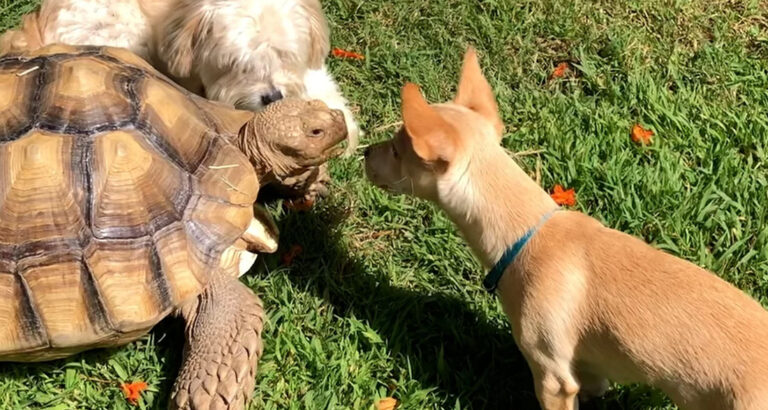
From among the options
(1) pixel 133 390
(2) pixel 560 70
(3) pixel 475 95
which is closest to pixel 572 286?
(3) pixel 475 95

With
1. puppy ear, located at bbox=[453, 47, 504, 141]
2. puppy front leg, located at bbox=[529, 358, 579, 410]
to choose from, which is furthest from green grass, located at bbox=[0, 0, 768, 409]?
puppy ear, located at bbox=[453, 47, 504, 141]

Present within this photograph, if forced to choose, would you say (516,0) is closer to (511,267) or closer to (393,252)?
(393,252)

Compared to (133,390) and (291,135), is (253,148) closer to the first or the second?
(291,135)

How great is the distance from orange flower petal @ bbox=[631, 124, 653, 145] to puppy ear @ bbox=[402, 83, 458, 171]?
5.75ft

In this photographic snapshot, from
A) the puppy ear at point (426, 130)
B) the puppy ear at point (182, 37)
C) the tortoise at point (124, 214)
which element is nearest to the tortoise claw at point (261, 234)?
the tortoise at point (124, 214)

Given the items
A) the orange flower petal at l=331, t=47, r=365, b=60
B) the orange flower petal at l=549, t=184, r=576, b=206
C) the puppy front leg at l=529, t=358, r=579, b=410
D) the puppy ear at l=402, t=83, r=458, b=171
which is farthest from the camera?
the orange flower petal at l=331, t=47, r=365, b=60

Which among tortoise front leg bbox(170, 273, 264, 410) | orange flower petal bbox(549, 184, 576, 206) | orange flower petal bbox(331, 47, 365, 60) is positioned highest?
orange flower petal bbox(331, 47, 365, 60)

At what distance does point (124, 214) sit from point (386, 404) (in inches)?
50.7

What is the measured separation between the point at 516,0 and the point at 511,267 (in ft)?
8.89

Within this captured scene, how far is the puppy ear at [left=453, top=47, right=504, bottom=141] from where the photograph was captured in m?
3.30

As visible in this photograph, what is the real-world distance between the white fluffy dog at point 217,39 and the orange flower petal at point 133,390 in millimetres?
1437

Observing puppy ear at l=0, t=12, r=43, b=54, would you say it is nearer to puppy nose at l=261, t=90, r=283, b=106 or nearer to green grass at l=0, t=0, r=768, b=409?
green grass at l=0, t=0, r=768, b=409

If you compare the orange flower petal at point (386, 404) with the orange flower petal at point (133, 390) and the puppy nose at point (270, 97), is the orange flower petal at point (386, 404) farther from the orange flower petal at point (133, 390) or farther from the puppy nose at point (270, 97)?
the puppy nose at point (270, 97)

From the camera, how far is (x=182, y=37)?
4.29 metres
